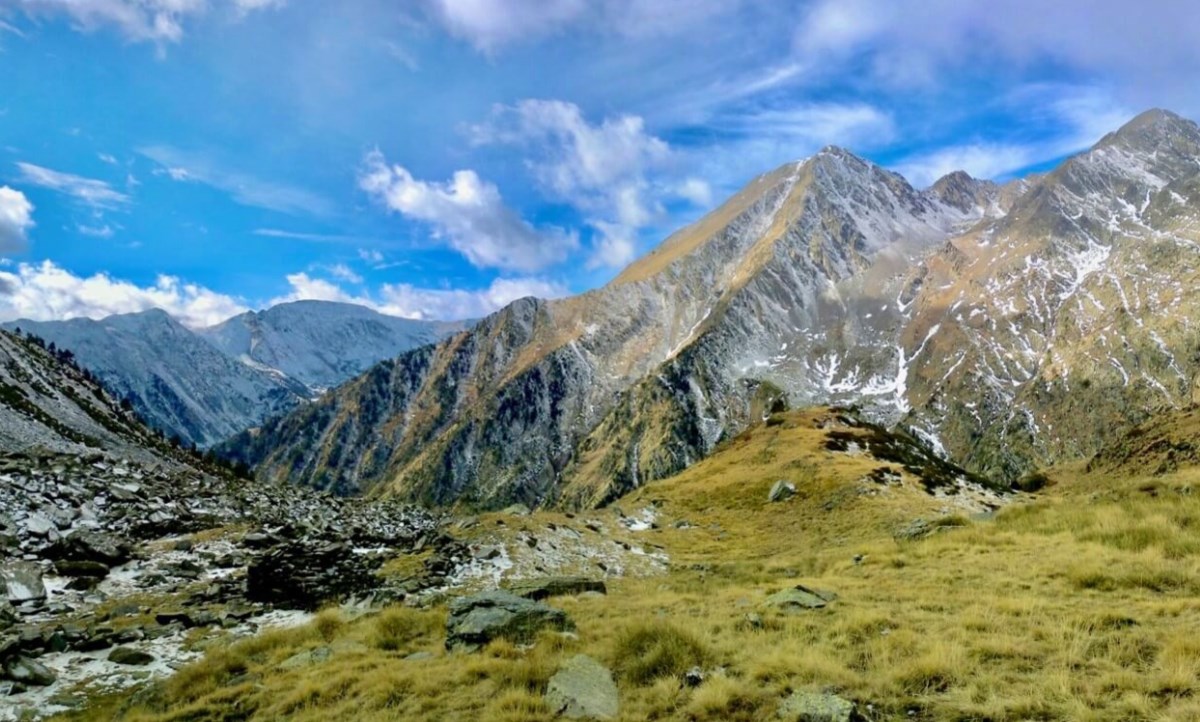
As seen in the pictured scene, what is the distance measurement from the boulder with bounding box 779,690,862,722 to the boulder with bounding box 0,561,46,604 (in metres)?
21.4

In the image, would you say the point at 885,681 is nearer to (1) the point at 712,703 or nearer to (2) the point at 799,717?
Result: (2) the point at 799,717

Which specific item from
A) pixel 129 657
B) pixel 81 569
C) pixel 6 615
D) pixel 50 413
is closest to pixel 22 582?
pixel 81 569

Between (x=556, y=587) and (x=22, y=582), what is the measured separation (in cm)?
1613

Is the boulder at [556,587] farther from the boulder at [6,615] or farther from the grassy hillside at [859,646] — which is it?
the boulder at [6,615]

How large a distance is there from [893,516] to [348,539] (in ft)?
103

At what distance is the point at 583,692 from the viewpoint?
10203mm

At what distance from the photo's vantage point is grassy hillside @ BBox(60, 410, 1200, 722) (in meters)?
8.98

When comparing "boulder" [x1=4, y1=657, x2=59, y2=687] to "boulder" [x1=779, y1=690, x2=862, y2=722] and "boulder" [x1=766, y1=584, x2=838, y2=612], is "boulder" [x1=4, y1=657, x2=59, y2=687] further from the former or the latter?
"boulder" [x1=766, y1=584, x2=838, y2=612]

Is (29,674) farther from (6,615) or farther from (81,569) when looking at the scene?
(81,569)

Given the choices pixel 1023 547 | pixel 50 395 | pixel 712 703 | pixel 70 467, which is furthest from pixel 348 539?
pixel 50 395

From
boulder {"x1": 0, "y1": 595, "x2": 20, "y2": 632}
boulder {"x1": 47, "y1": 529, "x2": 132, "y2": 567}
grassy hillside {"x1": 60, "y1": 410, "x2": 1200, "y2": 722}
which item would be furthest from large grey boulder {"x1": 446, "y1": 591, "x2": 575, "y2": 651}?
boulder {"x1": 47, "y1": 529, "x2": 132, "y2": 567}

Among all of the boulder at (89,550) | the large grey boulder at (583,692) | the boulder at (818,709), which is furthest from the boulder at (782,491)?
the boulder at (818,709)

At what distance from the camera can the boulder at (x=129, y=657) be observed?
47.2 feet

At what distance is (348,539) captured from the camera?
28.7 m
